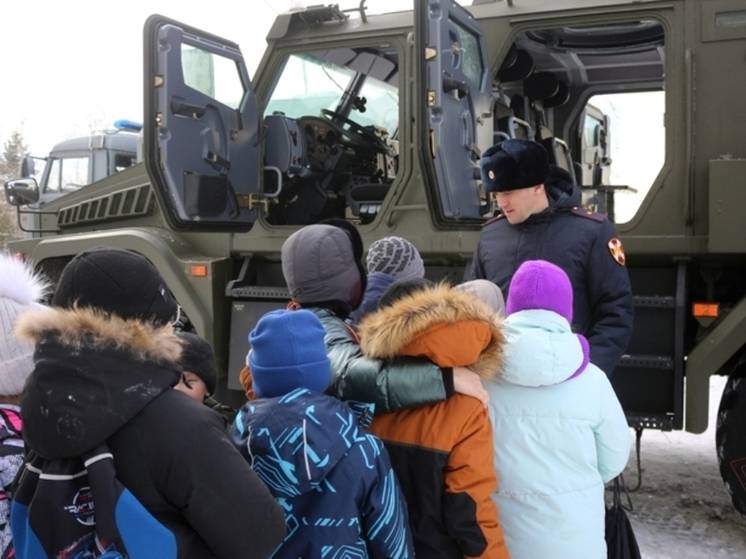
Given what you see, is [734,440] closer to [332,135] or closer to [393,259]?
[393,259]

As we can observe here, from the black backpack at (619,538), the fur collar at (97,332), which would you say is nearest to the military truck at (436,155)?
the black backpack at (619,538)

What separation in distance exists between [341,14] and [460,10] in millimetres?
784

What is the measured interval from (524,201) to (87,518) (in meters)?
1.87

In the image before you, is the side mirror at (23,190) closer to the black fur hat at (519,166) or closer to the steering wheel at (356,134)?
the steering wheel at (356,134)

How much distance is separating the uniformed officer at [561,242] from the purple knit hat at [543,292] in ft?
2.06

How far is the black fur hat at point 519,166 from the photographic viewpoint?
271 cm

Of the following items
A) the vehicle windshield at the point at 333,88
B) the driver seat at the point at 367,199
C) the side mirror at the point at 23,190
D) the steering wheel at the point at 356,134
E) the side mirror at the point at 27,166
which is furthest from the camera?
the side mirror at the point at 27,166

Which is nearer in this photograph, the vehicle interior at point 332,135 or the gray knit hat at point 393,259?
the gray knit hat at point 393,259

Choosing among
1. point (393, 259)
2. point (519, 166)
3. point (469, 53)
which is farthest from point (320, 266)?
point (469, 53)

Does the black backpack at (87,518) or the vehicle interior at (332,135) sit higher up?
the vehicle interior at (332,135)

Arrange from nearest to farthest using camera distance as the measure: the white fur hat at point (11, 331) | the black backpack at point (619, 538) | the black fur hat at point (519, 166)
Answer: the white fur hat at point (11, 331)
the black backpack at point (619, 538)
the black fur hat at point (519, 166)

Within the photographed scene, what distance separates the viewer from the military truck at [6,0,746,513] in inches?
137

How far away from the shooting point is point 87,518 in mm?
1294

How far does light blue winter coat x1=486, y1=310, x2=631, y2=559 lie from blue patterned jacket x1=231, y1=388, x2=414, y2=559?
0.42 metres
